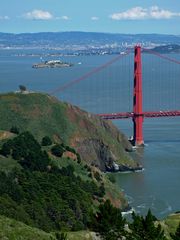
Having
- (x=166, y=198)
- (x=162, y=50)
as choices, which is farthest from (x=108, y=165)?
(x=162, y=50)

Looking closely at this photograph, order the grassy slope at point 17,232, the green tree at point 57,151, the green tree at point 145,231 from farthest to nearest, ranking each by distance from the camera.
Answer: the green tree at point 57,151, the green tree at point 145,231, the grassy slope at point 17,232

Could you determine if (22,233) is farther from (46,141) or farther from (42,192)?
(46,141)

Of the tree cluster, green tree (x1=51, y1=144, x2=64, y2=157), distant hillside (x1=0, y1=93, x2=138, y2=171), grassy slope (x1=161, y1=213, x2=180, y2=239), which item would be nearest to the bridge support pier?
distant hillside (x1=0, y1=93, x2=138, y2=171)

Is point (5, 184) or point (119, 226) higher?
point (119, 226)

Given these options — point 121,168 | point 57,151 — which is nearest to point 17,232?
point 57,151

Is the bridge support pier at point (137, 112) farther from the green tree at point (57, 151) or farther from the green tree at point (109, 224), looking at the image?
the green tree at point (109, 224)

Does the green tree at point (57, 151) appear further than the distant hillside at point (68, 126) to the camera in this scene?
No

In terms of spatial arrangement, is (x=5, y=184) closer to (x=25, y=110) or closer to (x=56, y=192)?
(x=56, y=192)

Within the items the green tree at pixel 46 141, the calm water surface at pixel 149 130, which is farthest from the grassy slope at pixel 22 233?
the green tree at pixel 46 141
